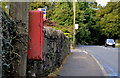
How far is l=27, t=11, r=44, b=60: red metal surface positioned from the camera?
2.75 metres

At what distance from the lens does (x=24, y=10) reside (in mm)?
2553

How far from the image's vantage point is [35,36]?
279 cm

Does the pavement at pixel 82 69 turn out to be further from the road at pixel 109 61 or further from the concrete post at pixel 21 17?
the concrete post at pixel 21 17

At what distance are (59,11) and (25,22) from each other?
90.8 ft

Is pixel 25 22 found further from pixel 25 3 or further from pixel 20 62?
pixel 20 62

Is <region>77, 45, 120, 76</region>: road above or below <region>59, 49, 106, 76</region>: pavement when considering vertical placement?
below

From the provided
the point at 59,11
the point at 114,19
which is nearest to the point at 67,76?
the point at 59,11

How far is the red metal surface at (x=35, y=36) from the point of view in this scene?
9.01ft

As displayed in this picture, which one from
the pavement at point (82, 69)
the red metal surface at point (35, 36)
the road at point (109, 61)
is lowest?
the road at point (109, 61)

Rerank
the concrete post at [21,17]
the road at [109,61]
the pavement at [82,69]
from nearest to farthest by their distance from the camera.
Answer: the concrete post at [21,17] → the pavement at [82,69] → the road at [109,61]

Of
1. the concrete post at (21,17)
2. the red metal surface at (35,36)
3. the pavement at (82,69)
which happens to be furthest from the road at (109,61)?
the concrete post at (21,17)

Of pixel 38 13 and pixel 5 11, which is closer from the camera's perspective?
pixel 5 11

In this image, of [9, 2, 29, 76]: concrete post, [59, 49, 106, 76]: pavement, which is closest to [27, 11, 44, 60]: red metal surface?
[9, 2, 29, 76]: concrete post

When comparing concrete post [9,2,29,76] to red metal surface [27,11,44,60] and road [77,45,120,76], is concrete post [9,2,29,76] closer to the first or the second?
red metal surface [27,11,44,60]
